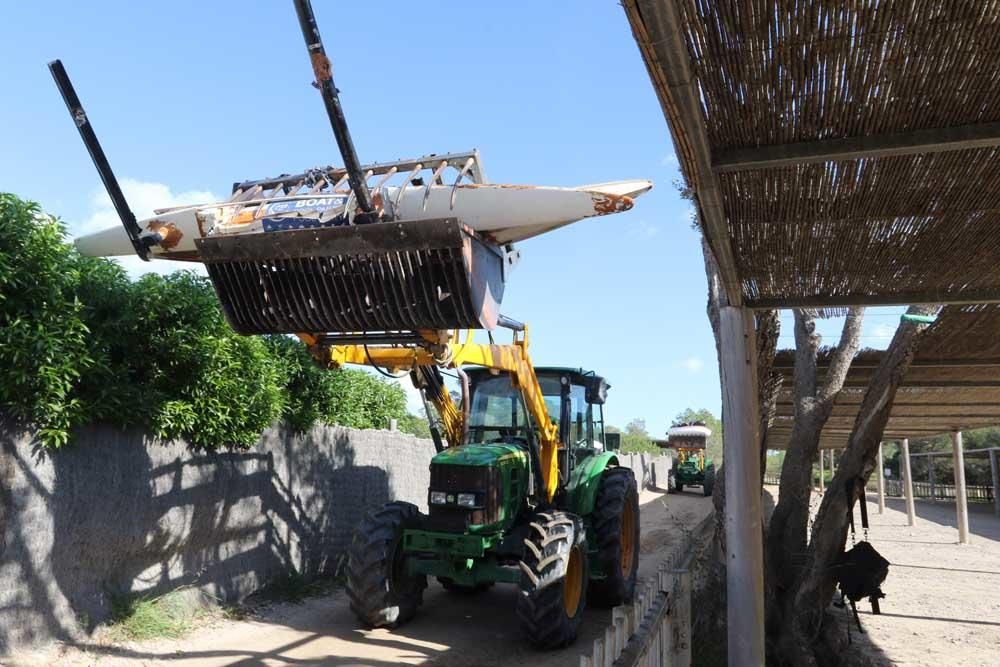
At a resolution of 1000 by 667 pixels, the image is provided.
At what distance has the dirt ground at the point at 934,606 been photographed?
7645mm

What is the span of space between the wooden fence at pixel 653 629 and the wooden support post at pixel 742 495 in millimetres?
379

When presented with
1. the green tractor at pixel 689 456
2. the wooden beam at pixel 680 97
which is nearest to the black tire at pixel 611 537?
the wooden beam at pixel 680 97

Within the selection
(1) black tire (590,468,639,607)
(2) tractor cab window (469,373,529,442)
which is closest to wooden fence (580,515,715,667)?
(1) black tire (590,468,639,607)

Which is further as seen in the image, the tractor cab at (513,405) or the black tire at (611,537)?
the tractor cab at (513,405)

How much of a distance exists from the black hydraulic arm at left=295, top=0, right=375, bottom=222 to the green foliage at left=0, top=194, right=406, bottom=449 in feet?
8.73

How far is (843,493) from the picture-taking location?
6.07 m

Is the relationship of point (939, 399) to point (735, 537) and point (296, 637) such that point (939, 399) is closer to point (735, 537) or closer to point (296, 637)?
point (735, 537)

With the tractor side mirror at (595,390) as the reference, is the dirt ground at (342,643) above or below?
below

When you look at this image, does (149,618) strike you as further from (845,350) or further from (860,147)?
(845,350)

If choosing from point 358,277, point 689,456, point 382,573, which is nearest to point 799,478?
point 382,573

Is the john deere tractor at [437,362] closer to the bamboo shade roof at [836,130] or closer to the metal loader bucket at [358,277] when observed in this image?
the metal loader bucket at [358,277]

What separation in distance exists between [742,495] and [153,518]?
4893mm

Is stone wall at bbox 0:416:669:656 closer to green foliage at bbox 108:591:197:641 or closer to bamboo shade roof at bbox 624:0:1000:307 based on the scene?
green foliage at bbox 108:591:197:641

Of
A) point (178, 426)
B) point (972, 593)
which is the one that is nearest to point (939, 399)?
point (972, 593)
